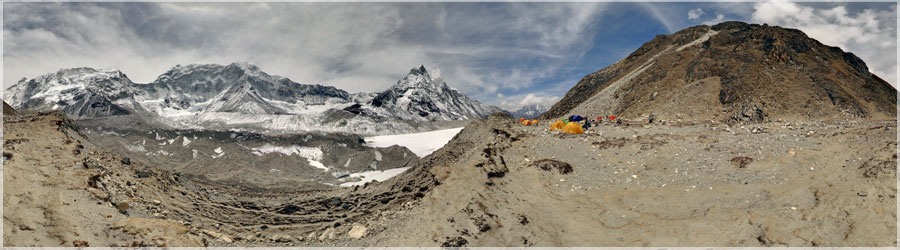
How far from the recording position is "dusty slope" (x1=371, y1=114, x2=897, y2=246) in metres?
10.6

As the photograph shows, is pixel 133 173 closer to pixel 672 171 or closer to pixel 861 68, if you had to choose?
pixel 672 171

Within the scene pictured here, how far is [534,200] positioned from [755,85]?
2095 cm

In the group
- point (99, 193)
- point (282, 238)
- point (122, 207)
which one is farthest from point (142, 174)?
point (282, 238)

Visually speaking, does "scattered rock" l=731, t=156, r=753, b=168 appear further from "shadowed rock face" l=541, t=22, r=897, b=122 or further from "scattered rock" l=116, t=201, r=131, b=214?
"scattered rock" l=116, t=201, r=131, b=214

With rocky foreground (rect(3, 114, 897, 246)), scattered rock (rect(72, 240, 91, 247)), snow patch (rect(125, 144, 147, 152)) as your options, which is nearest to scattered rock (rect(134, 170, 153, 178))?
rocky foreground (rect(3, 114, 897, 246))

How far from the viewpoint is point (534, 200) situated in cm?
1409

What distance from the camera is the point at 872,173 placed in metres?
11.1

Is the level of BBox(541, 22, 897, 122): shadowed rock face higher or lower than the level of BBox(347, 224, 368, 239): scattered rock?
higher

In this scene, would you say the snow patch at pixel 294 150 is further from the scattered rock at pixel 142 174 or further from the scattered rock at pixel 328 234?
the scattered rock at pixel 328 234

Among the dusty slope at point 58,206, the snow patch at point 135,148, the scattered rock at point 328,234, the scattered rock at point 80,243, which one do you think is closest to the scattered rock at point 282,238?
the scattered rock at point 328,234

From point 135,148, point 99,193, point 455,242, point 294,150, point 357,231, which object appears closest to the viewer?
point 455,242

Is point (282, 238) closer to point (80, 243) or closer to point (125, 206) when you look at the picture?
point (125, 206)

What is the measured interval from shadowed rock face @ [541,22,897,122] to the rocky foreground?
7.55m

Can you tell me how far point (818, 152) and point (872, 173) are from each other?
249 centimetres
